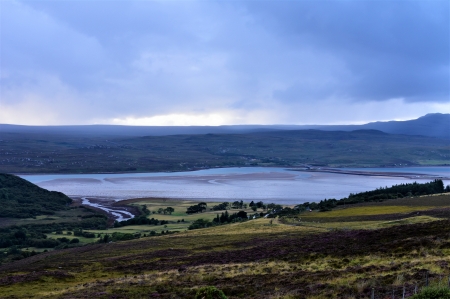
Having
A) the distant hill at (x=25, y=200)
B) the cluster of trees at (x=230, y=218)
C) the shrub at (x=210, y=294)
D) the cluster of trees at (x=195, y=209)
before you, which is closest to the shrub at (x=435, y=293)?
the shrub at (x=210, y=294)

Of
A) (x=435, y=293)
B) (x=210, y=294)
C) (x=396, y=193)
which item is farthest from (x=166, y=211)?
(x=435, y=293)

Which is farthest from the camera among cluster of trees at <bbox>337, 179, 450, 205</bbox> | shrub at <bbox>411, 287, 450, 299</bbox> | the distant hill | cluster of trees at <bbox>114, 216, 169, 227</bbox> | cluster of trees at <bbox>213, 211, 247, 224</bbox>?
the distant hill

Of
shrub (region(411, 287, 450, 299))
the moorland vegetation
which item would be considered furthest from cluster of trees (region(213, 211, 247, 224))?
shrub (region(411, 287, 450, 299))

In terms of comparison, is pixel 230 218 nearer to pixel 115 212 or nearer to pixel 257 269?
pixel 115 212

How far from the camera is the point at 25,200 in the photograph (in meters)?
79.5

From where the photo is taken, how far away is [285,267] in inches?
739

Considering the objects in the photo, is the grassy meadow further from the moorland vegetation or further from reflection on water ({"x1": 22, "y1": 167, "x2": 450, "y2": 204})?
reflection on water ({"x1": 22, "y1": 167, "x2": 450, "y2": 204})

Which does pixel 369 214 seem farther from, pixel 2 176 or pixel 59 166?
pixel 59 166

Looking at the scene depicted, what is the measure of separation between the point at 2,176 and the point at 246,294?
3501 inches

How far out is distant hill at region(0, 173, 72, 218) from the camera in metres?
71.3

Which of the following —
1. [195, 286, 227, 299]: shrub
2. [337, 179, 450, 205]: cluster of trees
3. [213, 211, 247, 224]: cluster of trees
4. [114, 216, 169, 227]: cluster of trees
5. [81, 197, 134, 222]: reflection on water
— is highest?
[195, 286, 227, 299]: shrub

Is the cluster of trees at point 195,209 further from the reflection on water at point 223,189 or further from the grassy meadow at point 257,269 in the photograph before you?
the grassy meadow at point 257,269

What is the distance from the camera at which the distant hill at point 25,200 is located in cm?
7135

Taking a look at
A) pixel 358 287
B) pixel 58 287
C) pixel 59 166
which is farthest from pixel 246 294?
pixel 59 166
